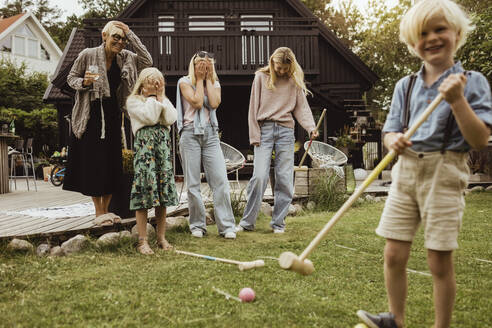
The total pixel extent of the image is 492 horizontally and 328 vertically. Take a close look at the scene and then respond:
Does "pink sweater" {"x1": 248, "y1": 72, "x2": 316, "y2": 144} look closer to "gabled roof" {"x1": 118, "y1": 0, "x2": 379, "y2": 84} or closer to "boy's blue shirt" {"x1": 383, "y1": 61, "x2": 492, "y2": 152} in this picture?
"boy's blue shirt" {"x1": 383, "y1": 61, "x2": 492, "y2": 152}

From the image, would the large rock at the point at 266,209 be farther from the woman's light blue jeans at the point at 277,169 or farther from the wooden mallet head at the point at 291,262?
the wooden mallet head at the point at 291,262

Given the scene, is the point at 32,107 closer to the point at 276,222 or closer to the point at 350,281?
the point at 276,222

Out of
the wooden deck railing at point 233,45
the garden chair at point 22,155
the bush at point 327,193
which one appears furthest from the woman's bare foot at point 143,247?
the wooden deck railing at point 233,45

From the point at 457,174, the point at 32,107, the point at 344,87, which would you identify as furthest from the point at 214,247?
the point at 32,107

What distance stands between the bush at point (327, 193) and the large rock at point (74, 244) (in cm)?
355

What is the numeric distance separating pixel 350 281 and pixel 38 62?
2656 centimetres

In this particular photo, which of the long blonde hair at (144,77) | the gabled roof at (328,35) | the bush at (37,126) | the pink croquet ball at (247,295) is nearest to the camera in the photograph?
the pink croquet ball at (247,295)

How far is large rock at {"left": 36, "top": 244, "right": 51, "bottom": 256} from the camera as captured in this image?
149 inches

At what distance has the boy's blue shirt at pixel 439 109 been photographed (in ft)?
5.88

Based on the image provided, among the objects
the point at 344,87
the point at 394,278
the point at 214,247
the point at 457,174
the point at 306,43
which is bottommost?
the point at 214,247

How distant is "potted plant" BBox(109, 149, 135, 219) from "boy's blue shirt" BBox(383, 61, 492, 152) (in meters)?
2.94

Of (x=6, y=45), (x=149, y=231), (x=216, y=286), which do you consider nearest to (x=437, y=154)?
(x=216, y=286)

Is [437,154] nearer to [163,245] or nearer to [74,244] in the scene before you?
[163,245]

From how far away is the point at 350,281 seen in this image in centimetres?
291
